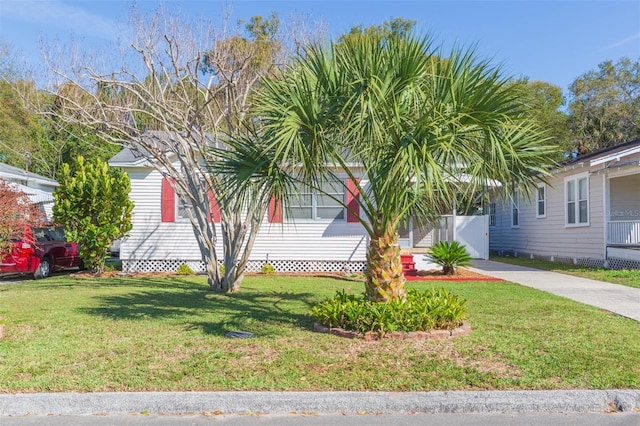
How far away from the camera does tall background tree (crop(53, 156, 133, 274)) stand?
14.9m

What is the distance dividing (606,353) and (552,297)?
4690mm

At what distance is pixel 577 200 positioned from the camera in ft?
60.2

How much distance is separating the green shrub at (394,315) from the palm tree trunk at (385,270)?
135 mm

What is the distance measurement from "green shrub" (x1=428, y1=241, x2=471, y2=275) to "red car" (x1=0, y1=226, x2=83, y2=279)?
421 inches

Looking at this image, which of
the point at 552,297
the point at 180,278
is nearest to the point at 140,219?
the point at 180,278

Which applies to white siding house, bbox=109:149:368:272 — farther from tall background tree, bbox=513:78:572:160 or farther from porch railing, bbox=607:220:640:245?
tall background tree, bbox=513:78:572:160

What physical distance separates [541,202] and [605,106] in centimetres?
1628

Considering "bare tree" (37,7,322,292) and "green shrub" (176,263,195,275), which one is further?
"green shrub" (176,263,195,275)

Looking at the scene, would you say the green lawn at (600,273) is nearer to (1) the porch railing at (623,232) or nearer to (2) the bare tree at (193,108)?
(1) the porch railing at (623,232)

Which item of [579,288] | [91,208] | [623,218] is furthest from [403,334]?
[623,218]

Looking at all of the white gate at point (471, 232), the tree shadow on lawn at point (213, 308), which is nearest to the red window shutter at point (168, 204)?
the tree shadow on lawn at point (213, 308)

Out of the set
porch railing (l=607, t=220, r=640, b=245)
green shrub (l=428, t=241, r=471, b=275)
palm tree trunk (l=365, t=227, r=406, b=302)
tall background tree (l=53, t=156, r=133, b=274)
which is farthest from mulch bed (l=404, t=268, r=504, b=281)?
tall background tree (l=53, t=156, r=133, b=274)

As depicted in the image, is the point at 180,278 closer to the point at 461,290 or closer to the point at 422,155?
the point at 461,290

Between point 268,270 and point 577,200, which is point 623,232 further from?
point 268,270
